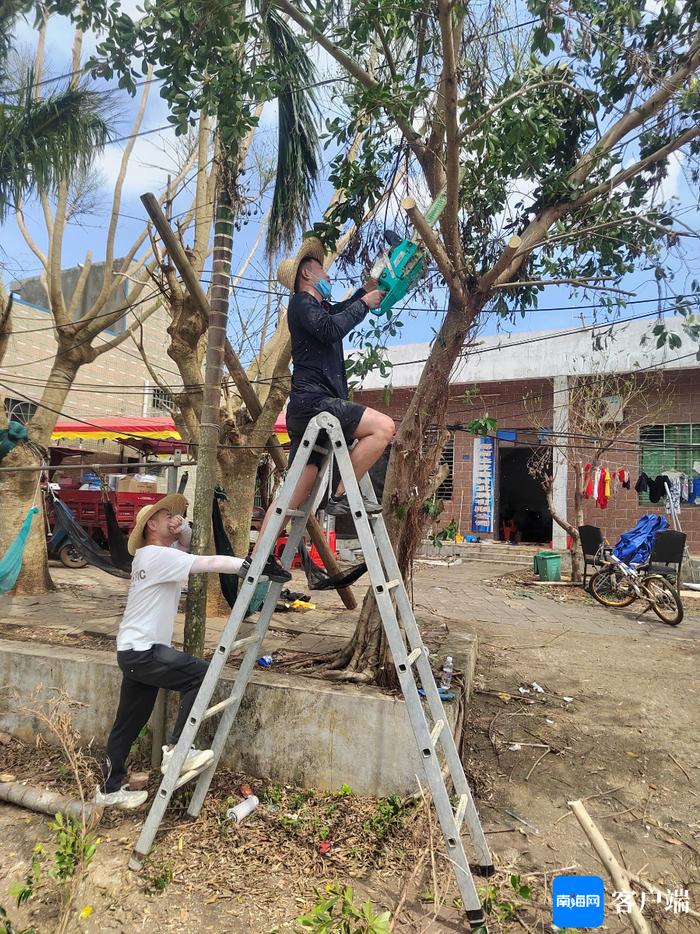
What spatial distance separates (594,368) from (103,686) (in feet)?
38.0

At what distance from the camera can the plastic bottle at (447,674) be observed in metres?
3.82

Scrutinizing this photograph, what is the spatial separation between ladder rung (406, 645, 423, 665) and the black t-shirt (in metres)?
1.24

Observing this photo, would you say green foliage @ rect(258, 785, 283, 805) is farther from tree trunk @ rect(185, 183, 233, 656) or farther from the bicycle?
the bicycle

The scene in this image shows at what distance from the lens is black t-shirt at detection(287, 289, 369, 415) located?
2.89 m

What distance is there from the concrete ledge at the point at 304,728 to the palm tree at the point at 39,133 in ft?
15.6

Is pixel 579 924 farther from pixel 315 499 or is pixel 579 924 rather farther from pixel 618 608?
pixel 618 608

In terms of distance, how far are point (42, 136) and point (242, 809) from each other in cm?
627

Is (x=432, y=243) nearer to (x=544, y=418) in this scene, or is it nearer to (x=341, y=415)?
(x=341, y=415)

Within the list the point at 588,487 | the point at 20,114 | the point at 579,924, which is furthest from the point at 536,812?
the point at 588,487

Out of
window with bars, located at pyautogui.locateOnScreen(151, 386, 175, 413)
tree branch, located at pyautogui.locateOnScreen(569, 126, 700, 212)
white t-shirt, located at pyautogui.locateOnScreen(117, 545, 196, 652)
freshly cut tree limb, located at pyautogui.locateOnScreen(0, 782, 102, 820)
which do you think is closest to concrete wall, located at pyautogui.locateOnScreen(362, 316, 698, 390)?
window with bars, located at pyautogui.locateOnScreen(151, 386, 175, 413)

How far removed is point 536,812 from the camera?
3.31m

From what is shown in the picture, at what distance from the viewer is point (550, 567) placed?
1127 centimetres

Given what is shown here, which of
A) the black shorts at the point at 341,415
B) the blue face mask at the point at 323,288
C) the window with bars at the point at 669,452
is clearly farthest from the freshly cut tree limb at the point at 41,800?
the window with bars at the point at 669,452


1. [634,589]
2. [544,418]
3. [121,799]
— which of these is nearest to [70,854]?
[121,799]
